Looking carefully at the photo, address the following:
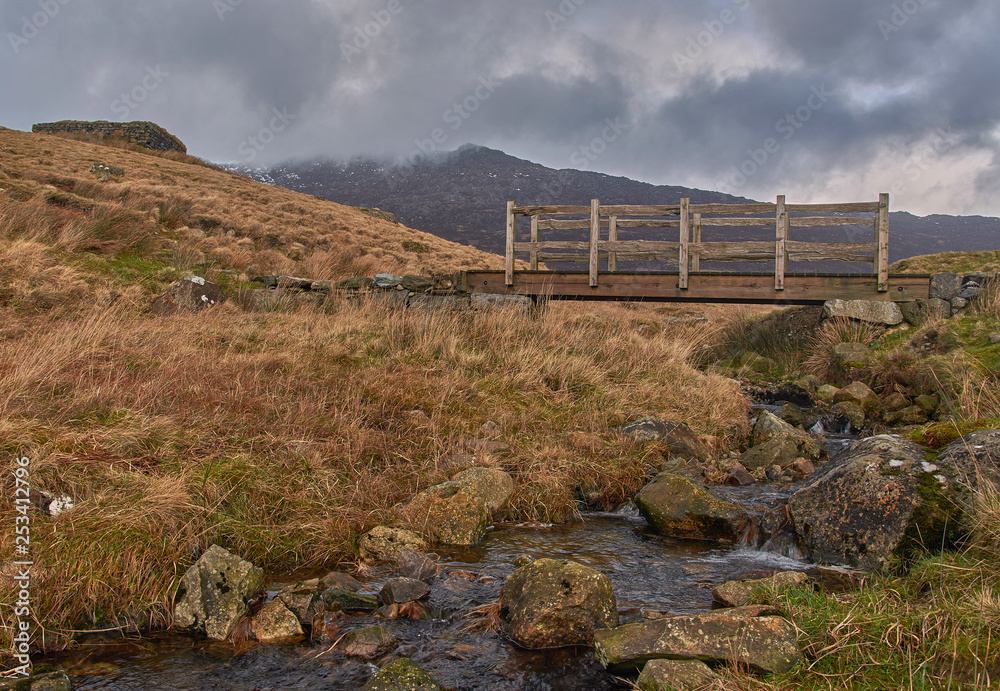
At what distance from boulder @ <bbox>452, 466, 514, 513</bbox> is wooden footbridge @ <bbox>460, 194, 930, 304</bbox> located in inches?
258

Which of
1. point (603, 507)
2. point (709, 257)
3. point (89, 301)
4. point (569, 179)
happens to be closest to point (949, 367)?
point (709, 257)

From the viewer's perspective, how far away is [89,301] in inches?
316

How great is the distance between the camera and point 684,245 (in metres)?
11.3

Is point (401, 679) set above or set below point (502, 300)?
below

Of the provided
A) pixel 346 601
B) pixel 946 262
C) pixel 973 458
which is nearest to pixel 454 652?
pixel 346 601

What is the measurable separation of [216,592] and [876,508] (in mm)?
3929

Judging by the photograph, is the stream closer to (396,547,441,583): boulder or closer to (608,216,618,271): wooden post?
(396,547,441,583): boulder

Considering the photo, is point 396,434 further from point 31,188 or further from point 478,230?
point 478,230

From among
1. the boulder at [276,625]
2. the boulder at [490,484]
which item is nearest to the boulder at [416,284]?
the boulder at [490,484]

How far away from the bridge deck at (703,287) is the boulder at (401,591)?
26.9 ft

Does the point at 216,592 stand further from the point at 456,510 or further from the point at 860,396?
the point at 860,396

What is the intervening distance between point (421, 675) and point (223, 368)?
Answer: 176 inches

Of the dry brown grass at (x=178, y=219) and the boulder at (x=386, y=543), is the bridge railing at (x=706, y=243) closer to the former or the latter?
the dry brown grass at (x=178, y=219)

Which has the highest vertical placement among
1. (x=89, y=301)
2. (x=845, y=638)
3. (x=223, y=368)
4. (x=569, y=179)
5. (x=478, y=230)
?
(x=569, y=179)
